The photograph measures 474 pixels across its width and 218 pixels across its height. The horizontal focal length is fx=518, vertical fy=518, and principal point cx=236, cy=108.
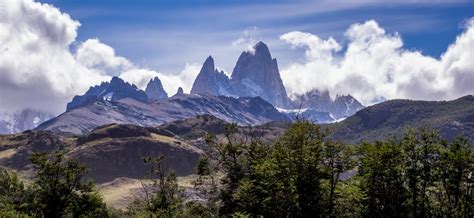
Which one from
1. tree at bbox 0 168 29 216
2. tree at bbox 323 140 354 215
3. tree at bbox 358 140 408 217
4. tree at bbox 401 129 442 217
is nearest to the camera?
tree at bbox 323 140 354 215

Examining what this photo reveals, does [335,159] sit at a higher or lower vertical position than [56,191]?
higher

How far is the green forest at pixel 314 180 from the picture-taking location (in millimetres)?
80812

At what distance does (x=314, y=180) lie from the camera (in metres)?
81.8

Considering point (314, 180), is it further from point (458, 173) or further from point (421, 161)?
point (458, 173)

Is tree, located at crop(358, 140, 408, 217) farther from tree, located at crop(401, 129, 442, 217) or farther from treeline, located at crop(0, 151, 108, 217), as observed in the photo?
treeline, located at crop(0, 151, 108, 217)

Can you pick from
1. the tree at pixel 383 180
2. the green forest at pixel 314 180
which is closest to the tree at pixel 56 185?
the green forest at pixel 314 180

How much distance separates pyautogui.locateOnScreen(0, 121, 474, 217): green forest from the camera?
80.8 m

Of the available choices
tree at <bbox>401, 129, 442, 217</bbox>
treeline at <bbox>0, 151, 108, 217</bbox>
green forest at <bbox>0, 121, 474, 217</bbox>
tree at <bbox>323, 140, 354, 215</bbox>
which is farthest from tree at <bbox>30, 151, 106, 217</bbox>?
tree at <bbox>401, 129, 442, 217</bbox>

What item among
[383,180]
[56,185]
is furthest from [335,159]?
[56,185]

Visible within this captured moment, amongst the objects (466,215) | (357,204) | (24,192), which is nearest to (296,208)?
(357,204)

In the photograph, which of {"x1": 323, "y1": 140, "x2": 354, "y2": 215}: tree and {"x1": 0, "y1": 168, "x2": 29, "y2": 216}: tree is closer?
{"x1": 323, "y1": 140, "x2": 354, "y2": 215}: tree

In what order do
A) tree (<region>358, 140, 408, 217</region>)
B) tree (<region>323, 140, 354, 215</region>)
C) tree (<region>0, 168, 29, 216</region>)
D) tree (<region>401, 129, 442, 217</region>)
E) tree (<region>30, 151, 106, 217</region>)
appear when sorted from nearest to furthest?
tree (<region>323, 140, 354, 215</region>), tree (<region>358, 140, 408, 217</region>), tree (<region>401, 129, 442, 217</region>), tree (<region>30, 151, 106, 217</region>), tree (<region>0, 168, 29, 216</region>)

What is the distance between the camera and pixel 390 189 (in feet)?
298

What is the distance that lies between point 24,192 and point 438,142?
273 feet
